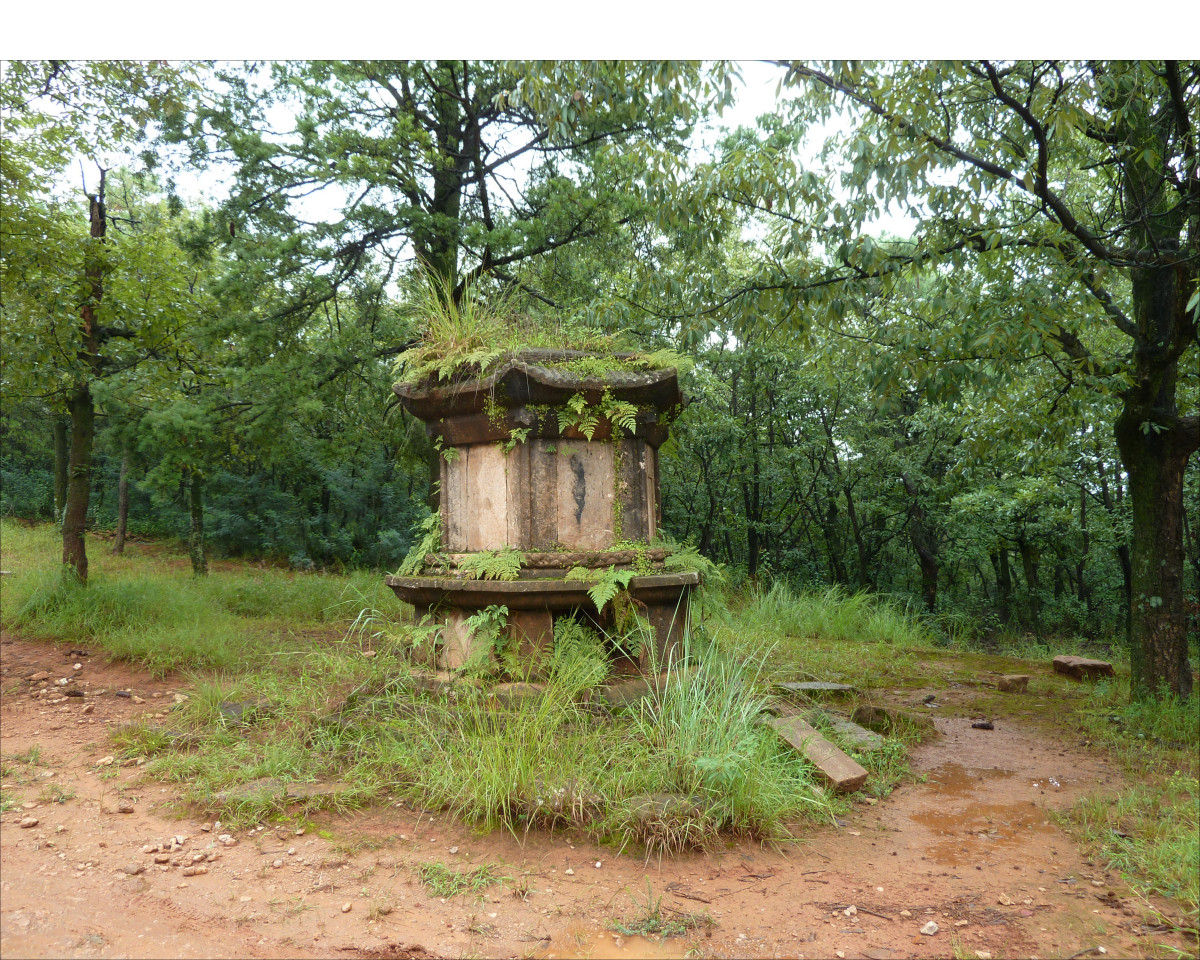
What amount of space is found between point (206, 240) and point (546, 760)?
454cm

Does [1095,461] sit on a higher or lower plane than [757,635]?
higher

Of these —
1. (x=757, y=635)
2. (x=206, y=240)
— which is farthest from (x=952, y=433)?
(x=206, y=240)

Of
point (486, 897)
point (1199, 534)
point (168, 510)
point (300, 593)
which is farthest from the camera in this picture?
point (1199, 534)

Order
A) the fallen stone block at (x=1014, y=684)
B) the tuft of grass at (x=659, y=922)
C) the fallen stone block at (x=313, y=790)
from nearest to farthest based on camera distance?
1. the tuft of grass at (x=659, y=922)
2. the fallen stone block at (x=313, y=790)
3. the fallen stone block at (x=1014, y=684)

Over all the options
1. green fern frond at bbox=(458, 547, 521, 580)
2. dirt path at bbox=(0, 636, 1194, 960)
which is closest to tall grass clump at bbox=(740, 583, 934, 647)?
green fern frond at bbox=(458, 547, 521, 580)

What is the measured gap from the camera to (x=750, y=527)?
36.5 ft

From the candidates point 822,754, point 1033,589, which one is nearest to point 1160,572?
point 822,754

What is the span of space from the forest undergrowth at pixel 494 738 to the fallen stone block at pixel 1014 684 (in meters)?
A: 0.57

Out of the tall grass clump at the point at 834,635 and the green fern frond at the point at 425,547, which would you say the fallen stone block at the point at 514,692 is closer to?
the green fern frond at the point at 425,547

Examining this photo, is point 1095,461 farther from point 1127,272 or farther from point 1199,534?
point 1127,272

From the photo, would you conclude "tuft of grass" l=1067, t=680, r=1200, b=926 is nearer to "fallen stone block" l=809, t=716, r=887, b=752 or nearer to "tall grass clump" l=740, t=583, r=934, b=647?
"fallen stone block" l=809, t=716, r=887, b=752

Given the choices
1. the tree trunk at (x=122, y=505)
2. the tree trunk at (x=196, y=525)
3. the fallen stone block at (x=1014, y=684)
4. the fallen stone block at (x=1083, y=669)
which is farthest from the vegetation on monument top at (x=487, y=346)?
the fallen stone block at (x=1083, y=669)

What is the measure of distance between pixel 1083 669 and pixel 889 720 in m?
2.67

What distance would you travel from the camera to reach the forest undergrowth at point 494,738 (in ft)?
9.18
